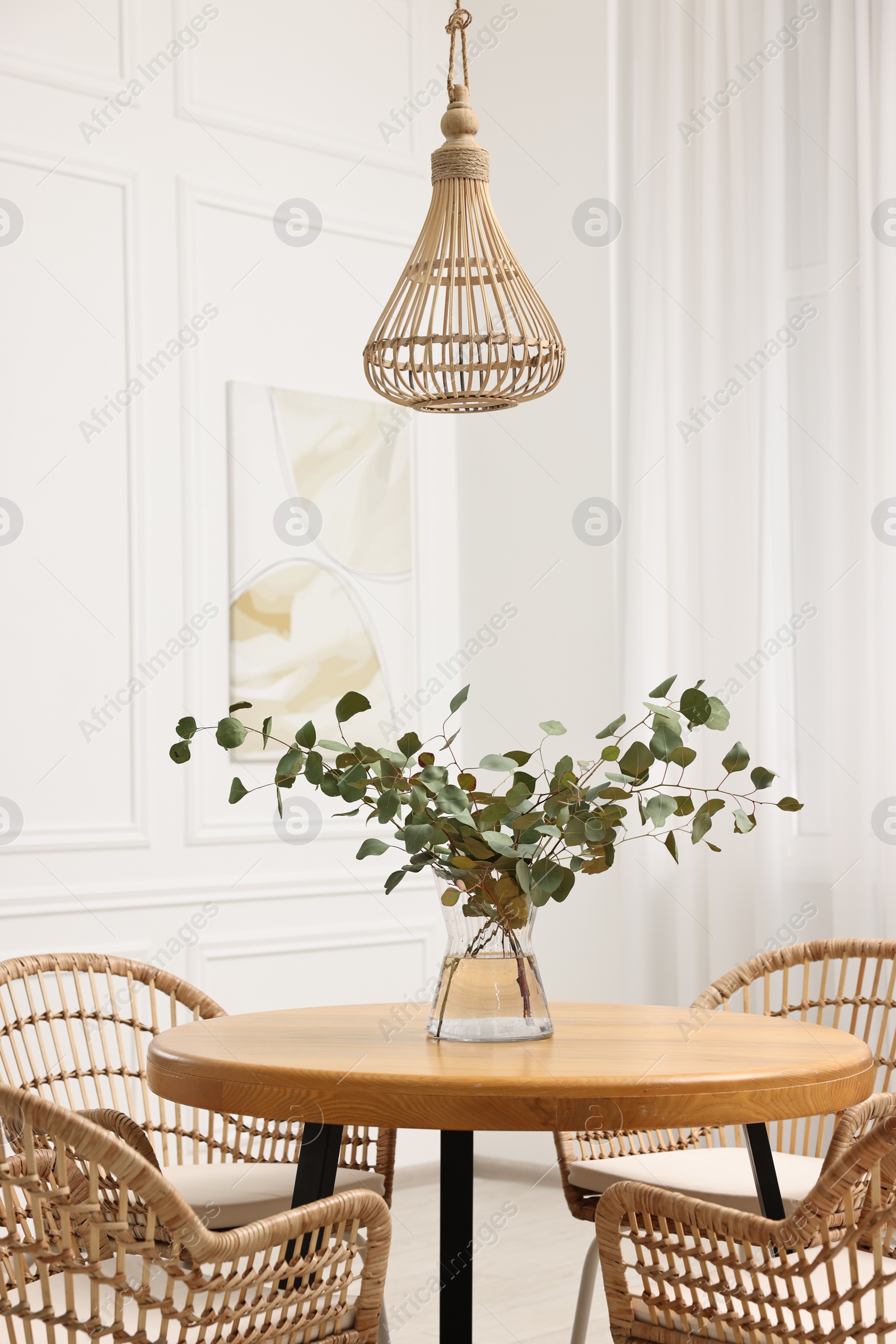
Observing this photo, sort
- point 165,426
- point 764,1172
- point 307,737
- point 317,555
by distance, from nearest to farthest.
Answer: point 307,737
point 764,1172
point 165,426
point 317,555

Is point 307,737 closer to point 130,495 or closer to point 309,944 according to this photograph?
point 130,495

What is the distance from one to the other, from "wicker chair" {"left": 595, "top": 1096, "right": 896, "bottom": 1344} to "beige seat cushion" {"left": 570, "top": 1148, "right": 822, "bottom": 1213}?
0.42 m

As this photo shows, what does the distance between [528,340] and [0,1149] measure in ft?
4.69

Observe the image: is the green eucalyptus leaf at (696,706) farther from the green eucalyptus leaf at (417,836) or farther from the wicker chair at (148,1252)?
the wicker chair at (148,1252)

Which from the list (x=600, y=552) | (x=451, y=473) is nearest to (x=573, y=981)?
(x=600, y=552)

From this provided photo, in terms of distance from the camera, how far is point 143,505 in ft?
12.9

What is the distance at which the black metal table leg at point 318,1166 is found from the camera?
1977mm

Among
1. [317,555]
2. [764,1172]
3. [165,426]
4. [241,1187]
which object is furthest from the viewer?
[317,555]

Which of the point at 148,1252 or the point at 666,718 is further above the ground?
the point at 666,718

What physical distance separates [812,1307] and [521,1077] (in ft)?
1.32

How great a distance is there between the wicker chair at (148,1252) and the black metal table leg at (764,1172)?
0.61 meters

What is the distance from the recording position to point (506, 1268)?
3510mm

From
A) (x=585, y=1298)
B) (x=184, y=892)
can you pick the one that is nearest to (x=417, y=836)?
(x=585, y=1298)

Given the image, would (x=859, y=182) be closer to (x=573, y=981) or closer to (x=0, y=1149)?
(x=573, y=981)
